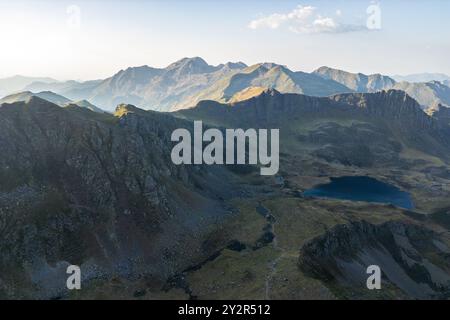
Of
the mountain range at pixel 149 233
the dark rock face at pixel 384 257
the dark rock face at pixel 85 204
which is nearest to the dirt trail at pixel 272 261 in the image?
the mountain range at pixel 149 233

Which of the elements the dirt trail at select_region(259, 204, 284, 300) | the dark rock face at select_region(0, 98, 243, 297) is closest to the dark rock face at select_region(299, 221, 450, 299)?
the dirt trail at select_region(259, 204, 284, 300)

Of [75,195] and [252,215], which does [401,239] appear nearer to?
[252,215]

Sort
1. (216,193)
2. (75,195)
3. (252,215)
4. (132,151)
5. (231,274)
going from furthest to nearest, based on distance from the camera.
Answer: (216,193) → (252,215) → (132,151) → (75,195) → (231,274)

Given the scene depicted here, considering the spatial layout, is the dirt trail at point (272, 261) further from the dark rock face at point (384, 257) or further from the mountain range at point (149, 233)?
the dark rock face at point (384, 257)

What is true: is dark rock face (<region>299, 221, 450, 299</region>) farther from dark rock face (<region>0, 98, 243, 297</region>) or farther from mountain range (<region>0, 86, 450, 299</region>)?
dark rock face (<region>0, 98, 243, 297</region>)

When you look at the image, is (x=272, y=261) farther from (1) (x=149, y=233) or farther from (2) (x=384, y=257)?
(2) (x=384, y=257)
